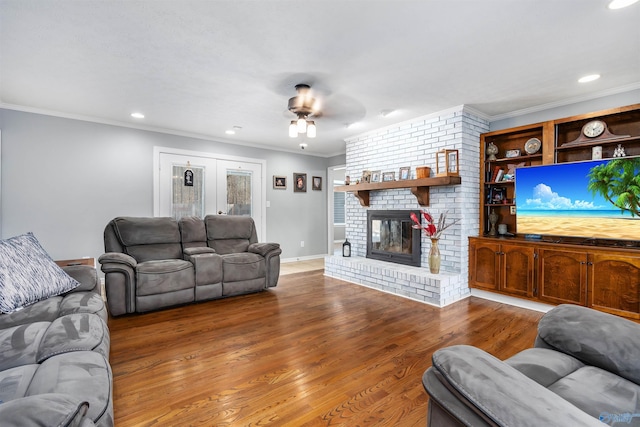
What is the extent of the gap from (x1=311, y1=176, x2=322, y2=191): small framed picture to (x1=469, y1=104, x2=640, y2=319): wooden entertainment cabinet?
359 centimetres

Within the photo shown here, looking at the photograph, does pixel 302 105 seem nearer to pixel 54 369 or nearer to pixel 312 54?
pixel 312 54

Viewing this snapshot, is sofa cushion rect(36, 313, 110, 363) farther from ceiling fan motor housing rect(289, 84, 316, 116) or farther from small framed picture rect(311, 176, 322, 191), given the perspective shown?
small framed picture rect(311, 176, 322, 191)

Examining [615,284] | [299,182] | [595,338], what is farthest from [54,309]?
[299,182]

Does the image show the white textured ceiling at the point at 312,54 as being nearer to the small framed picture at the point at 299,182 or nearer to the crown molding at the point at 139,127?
the crown molding at the point at 139,127

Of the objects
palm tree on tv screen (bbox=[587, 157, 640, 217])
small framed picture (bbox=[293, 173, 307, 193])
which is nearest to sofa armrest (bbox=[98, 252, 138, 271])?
small framed picture (bbox=[293, 173, 307, 193])

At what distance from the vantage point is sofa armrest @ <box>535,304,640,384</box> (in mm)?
1119

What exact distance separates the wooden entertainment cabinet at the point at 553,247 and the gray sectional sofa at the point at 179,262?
2847 mm

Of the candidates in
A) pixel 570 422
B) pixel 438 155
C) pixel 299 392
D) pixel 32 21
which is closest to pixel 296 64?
pixel 32 21

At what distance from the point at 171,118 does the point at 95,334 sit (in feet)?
11.3

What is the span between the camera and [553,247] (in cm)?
317

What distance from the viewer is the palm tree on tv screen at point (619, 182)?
9.34 ft

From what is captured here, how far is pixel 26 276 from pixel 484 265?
4.39m

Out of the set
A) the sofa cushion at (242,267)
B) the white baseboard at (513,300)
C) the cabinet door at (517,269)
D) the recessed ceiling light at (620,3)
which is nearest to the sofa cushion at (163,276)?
the sofa cushion at (242,267)

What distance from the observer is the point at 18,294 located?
6.24 feet
